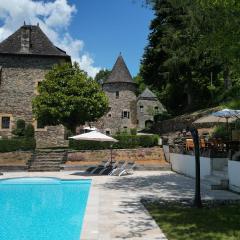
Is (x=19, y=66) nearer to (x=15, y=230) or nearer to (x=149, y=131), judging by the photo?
(x=149, y=131)

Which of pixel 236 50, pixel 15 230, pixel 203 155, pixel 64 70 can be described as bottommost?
pixel 15 230

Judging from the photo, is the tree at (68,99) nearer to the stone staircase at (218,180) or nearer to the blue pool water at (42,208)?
the blue pool water at (42,208)

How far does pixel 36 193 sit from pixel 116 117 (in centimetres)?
3813

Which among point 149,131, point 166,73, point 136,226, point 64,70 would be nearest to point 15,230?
point 136,226

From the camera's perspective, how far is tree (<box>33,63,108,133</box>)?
1207 inches

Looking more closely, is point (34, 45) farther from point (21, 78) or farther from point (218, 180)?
point (218, 180)

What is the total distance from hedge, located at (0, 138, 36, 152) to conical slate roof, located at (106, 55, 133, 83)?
26916 millimetres

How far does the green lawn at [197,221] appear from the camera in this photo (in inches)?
297

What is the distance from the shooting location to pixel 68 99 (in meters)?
30.6

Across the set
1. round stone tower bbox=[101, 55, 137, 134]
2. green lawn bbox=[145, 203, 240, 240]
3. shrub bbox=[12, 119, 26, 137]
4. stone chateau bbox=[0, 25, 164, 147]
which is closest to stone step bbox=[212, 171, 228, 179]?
green lawn bbox=[145, 203, 240, 240]

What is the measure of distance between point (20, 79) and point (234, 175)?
28.0m

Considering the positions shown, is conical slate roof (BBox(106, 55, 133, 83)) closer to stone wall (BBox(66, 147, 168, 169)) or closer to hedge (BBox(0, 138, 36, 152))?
stone wall (BBox(66, 147, 168, 169))

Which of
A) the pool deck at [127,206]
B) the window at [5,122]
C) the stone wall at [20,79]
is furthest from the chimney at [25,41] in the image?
the pool deck at [127,206]

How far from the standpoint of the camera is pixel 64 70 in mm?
32469
